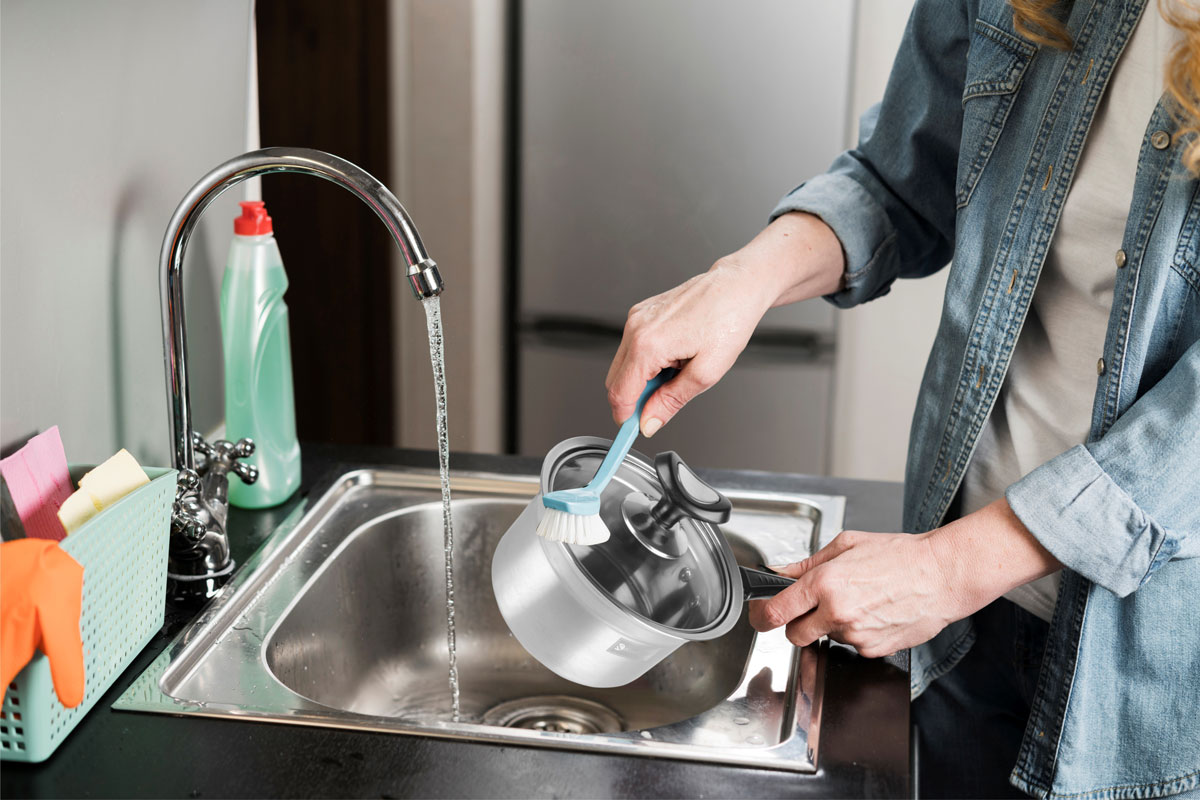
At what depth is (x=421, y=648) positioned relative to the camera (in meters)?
1.23

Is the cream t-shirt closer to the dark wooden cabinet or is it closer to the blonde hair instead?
the blonde hair

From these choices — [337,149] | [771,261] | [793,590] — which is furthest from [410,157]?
[793,590]

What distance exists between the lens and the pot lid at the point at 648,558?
90 cm

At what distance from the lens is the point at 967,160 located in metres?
1.03

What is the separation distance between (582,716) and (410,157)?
1.72m

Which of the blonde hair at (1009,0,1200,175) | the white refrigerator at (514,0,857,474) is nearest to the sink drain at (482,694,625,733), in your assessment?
the blonde hair at (1009,0,1200,175)

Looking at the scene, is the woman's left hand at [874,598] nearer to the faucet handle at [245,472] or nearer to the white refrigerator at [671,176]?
the faucet handle at [245,472]

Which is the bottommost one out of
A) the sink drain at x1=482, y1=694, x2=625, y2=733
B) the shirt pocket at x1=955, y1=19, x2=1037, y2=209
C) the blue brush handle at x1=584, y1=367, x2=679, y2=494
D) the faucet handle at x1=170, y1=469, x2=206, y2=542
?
the sink drain at x1=482, y1=694, x2=625, y2=733

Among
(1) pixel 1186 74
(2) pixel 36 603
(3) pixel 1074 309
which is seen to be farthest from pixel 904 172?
(2) pixel 36 603

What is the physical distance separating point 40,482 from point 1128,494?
82 centimetres

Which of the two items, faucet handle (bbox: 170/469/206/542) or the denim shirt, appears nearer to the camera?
the denim shirt

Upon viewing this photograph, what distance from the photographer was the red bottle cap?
3.58 feet

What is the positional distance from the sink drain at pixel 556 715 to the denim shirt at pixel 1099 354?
1.07 ft

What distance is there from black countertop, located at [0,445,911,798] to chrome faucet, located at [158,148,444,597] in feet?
0.50
